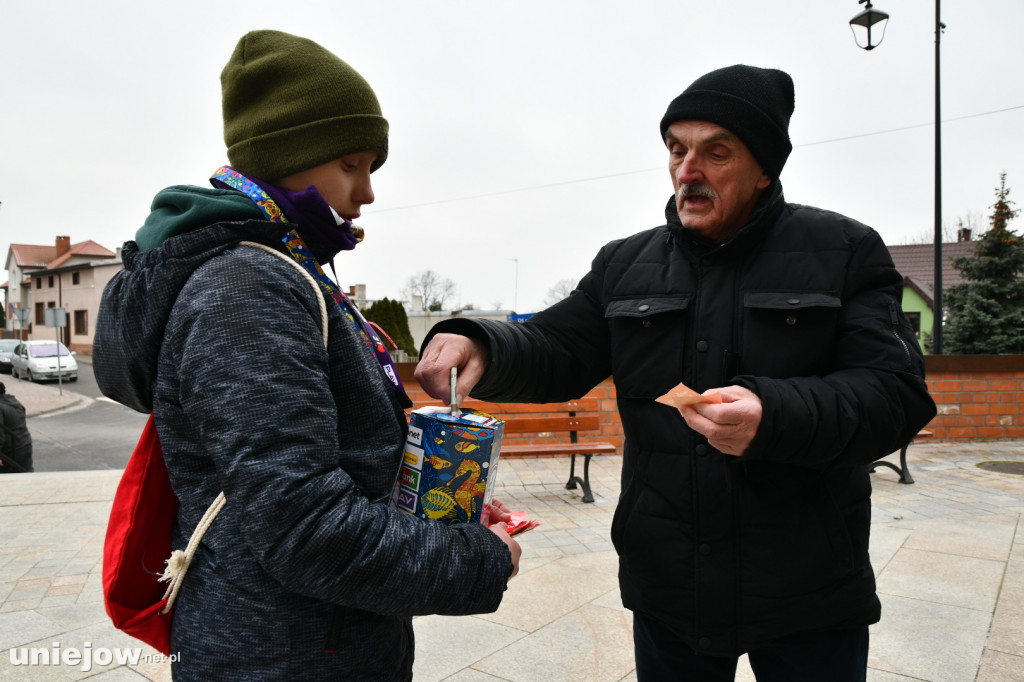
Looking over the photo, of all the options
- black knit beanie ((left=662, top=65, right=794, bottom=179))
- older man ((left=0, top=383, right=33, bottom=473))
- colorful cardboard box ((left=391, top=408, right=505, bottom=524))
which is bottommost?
older man ((left=0, top=383, right=33, bottom=473))

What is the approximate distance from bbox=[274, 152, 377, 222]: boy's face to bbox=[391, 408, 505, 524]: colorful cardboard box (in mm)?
470

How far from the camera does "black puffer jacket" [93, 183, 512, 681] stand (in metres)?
1.09

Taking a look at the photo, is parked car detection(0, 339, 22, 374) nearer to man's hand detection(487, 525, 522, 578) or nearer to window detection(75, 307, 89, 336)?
window detection(75, 307, 89, 336)

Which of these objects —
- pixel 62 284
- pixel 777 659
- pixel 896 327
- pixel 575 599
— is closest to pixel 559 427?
pixel 575 599

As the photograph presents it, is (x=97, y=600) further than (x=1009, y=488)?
No

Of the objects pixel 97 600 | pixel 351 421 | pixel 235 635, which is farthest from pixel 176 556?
pixel 97 600

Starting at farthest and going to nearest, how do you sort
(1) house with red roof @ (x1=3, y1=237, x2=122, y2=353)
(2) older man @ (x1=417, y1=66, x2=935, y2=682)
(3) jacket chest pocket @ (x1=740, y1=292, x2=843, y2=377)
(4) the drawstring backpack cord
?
1. (1) house with red roof @ (x1=3, y1=237, x2=122, y2=353)
2. (3) jacket chest pocket @ (x1=740, y1=292, x2=843, y2=377)
3. (2) older man @ (x1=417, y1=66, x2=935, y2=682)
4. (4) the drawstring backpack cord

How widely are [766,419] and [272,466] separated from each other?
0.95m

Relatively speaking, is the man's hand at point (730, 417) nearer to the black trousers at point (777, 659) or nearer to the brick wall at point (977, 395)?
the black trousers at point (777, 659)

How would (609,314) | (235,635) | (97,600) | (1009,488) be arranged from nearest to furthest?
(235,635) < (609,314) < (97,600) < (1009,488)

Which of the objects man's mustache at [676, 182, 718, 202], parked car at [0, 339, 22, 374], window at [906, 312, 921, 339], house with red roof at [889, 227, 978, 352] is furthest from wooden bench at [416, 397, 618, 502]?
parked car at [0, 339, 22, 374]

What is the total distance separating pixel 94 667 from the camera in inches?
125

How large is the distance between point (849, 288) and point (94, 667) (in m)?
3.47

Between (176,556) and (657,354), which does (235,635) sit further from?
(657,354)
